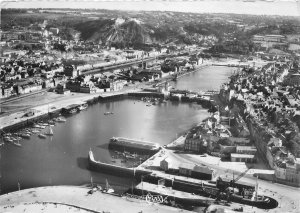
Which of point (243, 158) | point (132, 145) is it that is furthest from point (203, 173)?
point (132, 145)

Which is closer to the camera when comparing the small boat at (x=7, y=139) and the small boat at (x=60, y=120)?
the small boat at (x=7, y=139)

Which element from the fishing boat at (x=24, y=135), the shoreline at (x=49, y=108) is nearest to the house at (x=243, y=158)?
the fishing boat at (x=24, y=135)

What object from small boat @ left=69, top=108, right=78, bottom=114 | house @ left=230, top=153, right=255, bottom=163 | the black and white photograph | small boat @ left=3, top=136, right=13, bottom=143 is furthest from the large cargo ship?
small boat @ left=69, top=108, right=78, bottom=114

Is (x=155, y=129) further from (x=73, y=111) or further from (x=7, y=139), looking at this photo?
(x=7, y=139)

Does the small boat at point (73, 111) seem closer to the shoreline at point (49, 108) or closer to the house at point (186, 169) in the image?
the shoreline at point (49, 108)

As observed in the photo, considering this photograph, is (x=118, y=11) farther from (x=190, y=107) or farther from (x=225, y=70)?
(x=190, y=107)

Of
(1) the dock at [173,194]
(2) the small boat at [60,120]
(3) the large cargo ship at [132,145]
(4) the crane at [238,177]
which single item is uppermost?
(4) the crane at [238,177]

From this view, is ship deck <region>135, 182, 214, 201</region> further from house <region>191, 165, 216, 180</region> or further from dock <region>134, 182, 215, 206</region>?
house <region>191, 165, 216, 180</region>
